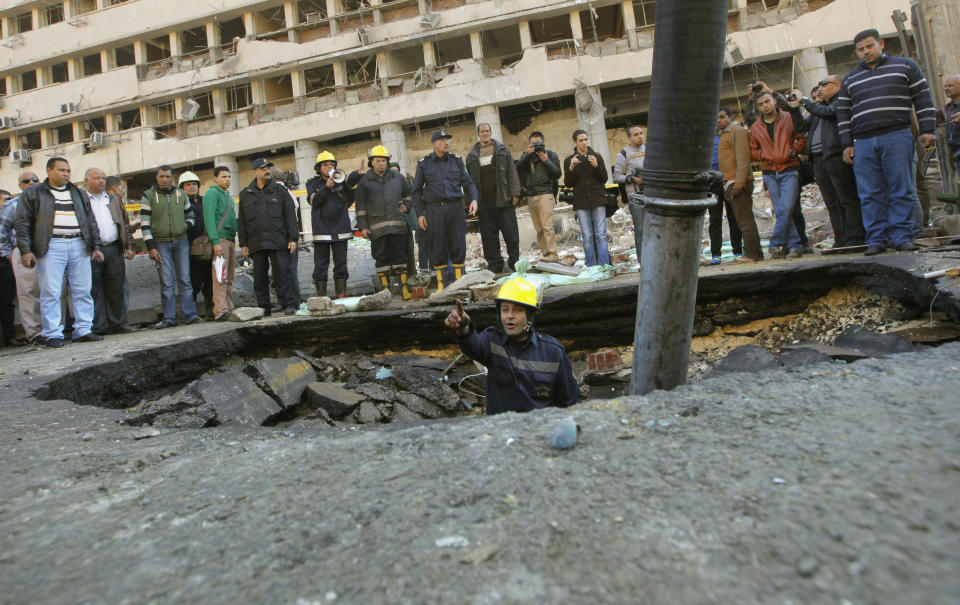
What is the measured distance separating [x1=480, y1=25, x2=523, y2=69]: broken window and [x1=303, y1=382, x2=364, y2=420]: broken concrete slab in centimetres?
1909

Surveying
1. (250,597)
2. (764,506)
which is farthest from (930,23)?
(250,597)

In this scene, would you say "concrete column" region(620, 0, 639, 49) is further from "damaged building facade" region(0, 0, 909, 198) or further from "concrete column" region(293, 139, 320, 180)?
"concrete column" region(293, 139, 320, 180)

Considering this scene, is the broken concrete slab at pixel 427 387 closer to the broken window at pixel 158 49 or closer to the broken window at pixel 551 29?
the broken window at pixel 551 29

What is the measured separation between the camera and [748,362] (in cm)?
377

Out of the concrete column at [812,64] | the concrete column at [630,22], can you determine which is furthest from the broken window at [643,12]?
the concrete column at [812,64]

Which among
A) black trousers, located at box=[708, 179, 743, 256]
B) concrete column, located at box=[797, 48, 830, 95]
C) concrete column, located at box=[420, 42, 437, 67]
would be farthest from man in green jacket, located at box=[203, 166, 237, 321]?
concrete column, located at box=[797, 48, 830, 95]

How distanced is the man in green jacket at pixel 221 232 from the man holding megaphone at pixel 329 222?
3.45 ft

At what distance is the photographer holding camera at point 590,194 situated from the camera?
6992 mm

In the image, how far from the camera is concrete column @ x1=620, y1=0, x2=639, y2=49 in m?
18.7

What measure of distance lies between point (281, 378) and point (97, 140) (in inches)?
981

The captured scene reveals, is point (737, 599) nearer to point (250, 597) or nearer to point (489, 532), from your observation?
point (489, 532)

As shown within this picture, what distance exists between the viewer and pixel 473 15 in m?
19.9

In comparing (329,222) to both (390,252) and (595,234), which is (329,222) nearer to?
(390,252)

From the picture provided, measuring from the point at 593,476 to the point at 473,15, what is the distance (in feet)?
69.6
